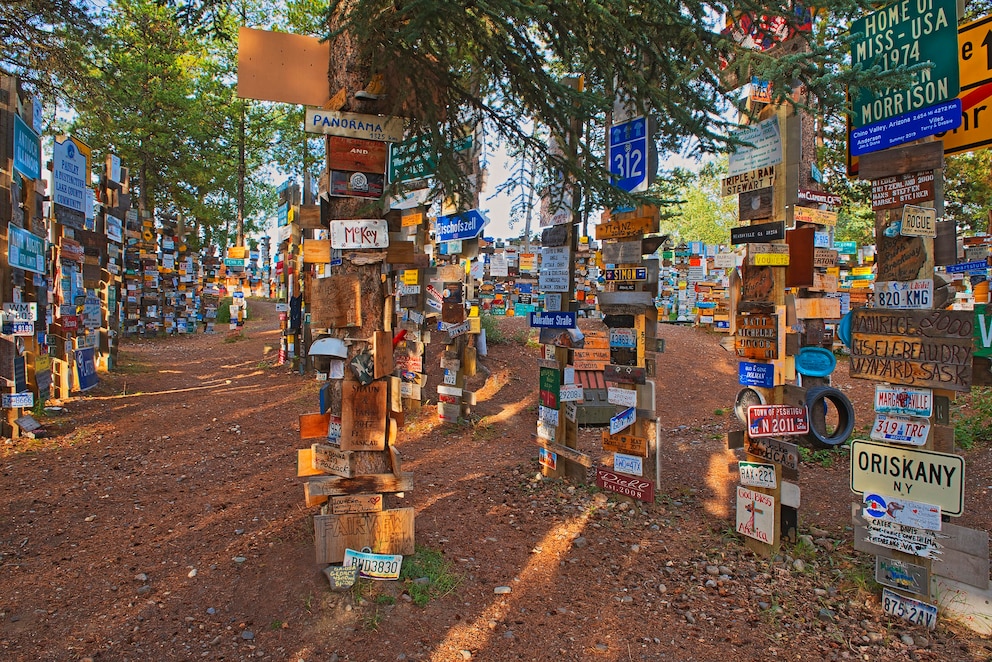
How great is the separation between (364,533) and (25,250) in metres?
6.48

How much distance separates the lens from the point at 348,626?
354cm

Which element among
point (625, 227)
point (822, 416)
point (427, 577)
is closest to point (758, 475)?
point (822, 416)

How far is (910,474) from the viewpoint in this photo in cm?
386

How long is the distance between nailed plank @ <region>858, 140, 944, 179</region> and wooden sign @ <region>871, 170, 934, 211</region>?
0.04m

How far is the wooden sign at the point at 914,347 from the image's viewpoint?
3.73 metres

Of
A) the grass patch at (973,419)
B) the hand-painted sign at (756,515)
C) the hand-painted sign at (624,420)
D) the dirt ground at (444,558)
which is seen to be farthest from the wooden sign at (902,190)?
the grass patch at (973,419)

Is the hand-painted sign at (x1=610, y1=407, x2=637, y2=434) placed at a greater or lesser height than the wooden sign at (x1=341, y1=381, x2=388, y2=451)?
lesser

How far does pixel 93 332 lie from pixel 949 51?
13159 mm

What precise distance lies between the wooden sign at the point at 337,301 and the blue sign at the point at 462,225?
12.0 feet

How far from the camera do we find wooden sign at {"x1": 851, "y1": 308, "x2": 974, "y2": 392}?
12.2 ft

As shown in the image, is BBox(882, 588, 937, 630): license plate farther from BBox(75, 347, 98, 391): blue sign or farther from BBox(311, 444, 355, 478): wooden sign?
BBox(75, 347, 98, 391): blue sign

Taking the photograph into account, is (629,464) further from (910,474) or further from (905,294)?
(905,294)

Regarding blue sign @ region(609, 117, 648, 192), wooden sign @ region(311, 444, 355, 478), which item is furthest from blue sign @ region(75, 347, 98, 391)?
blue sign @ region(609, 117, 648, 192)

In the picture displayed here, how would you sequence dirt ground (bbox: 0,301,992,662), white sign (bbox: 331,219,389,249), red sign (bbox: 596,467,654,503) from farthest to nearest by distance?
1. red sign (bbox: 596,467,654,503)
2. white sign (bbox: 331,219,389,249)
3. dirt ground (bbox: 0,301,992,662)
